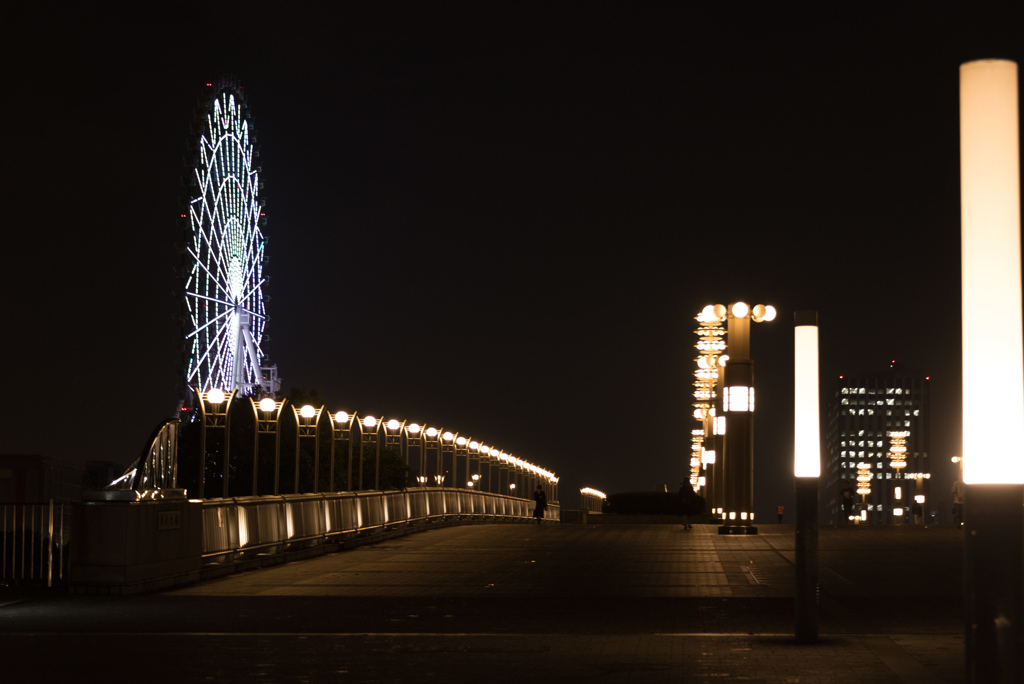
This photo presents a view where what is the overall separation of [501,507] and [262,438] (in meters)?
31.9

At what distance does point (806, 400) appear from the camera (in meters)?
11.7

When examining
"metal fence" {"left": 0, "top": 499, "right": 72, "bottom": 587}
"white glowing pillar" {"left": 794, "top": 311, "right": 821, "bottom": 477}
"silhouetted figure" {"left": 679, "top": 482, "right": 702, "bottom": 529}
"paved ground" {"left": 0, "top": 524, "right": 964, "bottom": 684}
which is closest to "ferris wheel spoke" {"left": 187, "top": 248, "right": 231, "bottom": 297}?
"silhouetted figure" {"left": 679, "top": 482, "right": 702, "bottom": 529}

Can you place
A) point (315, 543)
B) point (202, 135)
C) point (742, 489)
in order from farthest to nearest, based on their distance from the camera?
point (202, 135) → point (742, 489) → point (315, 543)

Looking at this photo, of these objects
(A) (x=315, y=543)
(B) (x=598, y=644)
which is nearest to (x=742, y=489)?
(A) (x=315, y=543)

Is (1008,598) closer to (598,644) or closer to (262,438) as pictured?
(598,644)

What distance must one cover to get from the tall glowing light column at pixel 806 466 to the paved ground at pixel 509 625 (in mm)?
392

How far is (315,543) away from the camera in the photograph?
25359 millimetres

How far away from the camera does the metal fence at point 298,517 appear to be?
20297mm

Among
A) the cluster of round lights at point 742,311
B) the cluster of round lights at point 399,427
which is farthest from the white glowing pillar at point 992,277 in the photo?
the cluster of round lights at point 742,311

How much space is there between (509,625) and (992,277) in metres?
9.20

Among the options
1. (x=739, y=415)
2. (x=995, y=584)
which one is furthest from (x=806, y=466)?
(x=739, y=415)

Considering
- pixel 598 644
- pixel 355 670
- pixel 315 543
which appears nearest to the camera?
pixel 355 670

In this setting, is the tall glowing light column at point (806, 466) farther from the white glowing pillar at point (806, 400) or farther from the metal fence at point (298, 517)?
the metal fence at point (298, 517)

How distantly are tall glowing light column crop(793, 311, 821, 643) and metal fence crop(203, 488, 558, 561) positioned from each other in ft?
33.9
